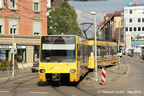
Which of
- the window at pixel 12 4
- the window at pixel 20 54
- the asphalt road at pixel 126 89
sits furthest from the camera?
the window at pixel 20 54

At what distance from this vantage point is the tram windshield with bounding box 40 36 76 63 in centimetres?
1421

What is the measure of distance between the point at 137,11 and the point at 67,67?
7587cm

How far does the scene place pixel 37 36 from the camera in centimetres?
3816

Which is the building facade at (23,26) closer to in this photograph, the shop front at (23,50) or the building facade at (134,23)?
the shop front at (23,50)

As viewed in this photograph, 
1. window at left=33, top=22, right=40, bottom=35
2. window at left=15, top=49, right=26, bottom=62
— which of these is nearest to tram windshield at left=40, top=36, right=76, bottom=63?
window at left=15, top=49, right=26, bottom=62

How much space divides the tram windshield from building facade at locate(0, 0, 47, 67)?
22.2 metres

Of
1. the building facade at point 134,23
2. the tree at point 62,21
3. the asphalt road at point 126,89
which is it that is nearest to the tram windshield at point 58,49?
the asphalt road at point 126,89

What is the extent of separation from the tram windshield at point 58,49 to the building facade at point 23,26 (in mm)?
22163

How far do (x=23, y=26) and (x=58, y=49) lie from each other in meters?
24.6

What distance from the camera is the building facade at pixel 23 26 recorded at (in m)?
36.2

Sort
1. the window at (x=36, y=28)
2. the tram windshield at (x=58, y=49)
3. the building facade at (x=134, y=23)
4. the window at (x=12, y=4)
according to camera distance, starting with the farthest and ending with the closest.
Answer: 1. the building facade at (x=134, y=23)
2. the window at (x=36, y=28)
3. the window at (x=12, y=4)
4. the tram windshield at (x=58, y=49)

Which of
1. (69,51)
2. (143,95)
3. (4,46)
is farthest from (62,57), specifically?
(4,46)

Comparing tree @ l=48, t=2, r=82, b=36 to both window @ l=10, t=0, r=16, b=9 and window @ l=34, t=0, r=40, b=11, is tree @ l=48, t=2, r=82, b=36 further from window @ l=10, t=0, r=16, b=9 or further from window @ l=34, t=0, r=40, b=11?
window @ l=10, t=0, r=16, b=9

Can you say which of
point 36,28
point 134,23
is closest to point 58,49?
point 36,28
